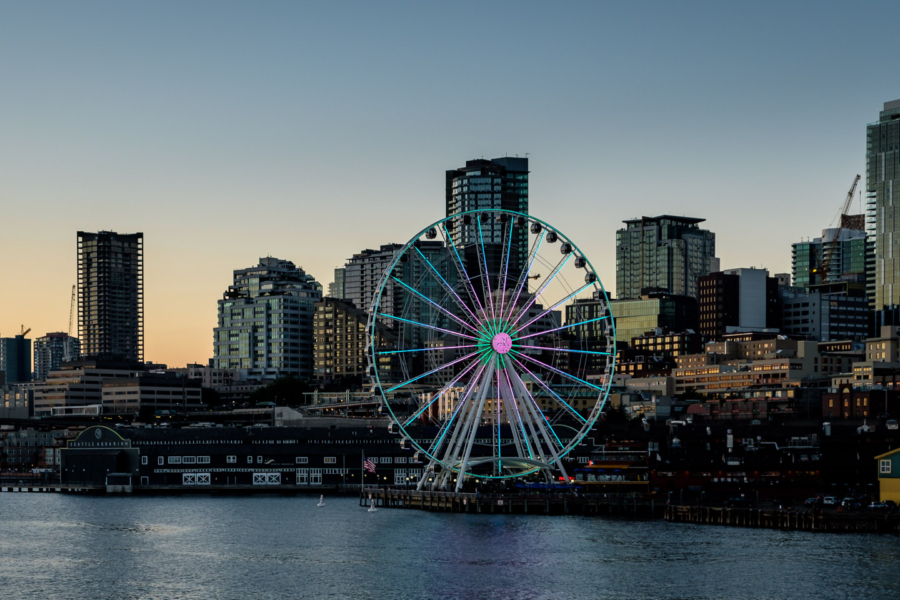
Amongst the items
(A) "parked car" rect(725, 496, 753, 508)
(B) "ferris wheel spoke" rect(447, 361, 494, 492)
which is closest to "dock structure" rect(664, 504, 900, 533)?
(A) "parked car" rect(725, 496, 753, 508)

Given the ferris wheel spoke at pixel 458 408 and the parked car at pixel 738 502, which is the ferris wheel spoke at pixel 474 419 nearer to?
the ferris wheel spoke at pixel 458 408

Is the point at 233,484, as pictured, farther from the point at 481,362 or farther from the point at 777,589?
the point at 777,589

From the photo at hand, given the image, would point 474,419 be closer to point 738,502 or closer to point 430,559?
point 738,502

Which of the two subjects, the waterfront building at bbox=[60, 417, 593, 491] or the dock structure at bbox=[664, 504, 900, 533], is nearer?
the dock structure at bbox=[664, 504, 900, 533]

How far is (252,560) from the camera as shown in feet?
330

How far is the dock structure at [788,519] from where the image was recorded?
112m

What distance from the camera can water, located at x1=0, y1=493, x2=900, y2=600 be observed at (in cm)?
8706

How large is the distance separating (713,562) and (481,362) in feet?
114

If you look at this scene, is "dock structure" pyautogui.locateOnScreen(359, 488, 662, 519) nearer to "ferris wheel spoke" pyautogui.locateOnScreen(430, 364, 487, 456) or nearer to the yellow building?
"ferris wheel spoke" pyautogui.locateOnScreen(430, 364, 487, 456)

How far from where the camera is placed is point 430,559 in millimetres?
98625

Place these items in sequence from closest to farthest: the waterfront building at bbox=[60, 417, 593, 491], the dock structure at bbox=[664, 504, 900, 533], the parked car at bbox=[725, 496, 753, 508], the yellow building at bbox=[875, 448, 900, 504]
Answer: the dock structure at bbox=[664, 504, 900, 533] < the yellow building at bbox=[875, 448, 900, 504] < the parked car at bbox=[725, 496, 753, 508] < the waterfront building at bbox=[60, 417, 593, 491]

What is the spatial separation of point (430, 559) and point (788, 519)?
31.0 metres

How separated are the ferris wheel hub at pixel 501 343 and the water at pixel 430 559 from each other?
13485 mm

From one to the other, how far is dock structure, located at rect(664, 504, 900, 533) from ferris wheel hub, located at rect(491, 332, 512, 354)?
18200 millimetres
